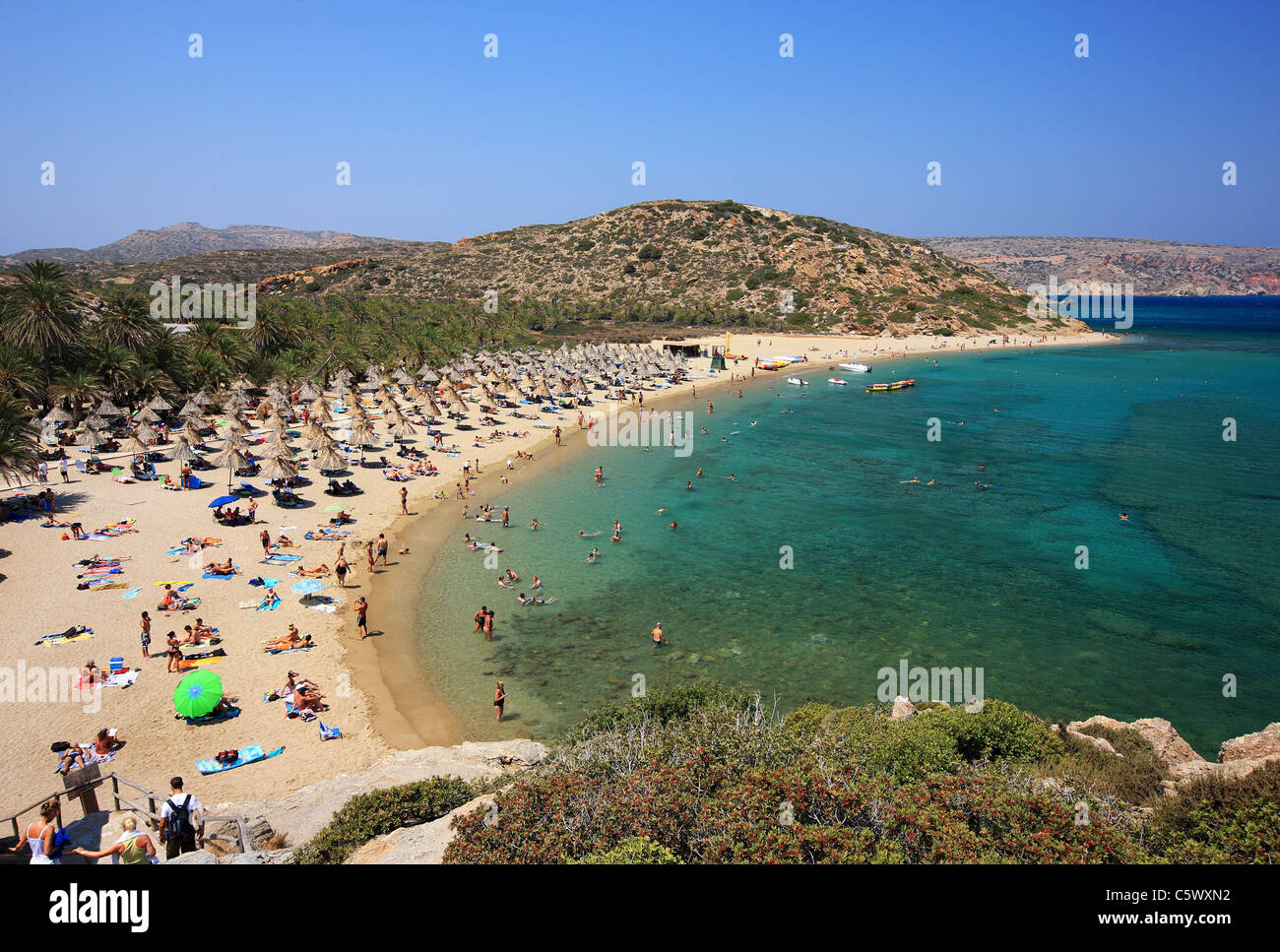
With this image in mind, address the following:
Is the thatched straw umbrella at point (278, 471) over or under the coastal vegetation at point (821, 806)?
over

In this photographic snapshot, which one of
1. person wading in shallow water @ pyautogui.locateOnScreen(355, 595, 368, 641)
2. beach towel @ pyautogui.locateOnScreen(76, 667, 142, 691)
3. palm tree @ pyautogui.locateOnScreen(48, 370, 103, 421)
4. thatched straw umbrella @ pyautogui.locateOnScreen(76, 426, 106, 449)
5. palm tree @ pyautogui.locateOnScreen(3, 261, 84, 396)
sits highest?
palm tree @ pyautogui.locateOnScreen(3, 261, 84, 396)

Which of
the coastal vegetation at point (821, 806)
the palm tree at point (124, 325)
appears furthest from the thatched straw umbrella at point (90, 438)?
the coastal vegetation at point (821, 806)

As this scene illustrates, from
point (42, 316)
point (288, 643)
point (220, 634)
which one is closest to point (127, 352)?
point (42, 316)

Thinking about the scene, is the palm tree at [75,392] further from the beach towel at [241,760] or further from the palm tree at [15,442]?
the beach towel at [241,760]

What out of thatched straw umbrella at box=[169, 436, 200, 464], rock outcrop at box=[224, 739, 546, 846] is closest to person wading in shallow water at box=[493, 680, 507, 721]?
rock outcrop at box=[224, 739, 546, 846]

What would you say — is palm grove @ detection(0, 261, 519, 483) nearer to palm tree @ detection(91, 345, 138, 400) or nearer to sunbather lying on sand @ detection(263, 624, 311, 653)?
palm tree @ detection(91, 345, 138, 400)
